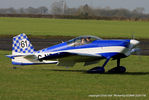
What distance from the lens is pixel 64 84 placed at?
13.0 meters

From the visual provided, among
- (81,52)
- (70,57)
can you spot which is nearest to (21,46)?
(70,57)

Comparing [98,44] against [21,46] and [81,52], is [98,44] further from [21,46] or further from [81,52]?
[21,46]

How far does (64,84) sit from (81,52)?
135 inches

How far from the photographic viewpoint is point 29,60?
670 inches

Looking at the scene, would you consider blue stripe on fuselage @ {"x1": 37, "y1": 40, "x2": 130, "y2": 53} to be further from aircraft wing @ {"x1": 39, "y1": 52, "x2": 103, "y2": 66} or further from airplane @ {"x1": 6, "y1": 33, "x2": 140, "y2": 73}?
aircraft wing @ {"x1": 39, "y1": 52, "x2": 103, "y2": 66}

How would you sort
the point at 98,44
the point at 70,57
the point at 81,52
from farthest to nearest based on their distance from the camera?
the point at 81,52 < the point at 98,44 < the point at 70,57

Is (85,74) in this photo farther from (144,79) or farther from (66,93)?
(66,93)

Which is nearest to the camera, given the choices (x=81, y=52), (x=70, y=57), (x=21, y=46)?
(x=70, y=57)

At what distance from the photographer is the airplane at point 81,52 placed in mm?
15719

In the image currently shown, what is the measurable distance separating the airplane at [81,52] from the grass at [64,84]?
499mm

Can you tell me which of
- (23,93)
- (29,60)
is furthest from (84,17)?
(23,93)

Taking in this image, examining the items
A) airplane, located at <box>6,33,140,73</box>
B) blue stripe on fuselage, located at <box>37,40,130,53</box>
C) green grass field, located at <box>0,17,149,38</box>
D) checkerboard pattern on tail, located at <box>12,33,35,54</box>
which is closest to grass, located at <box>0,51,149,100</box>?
airplane, located at <box>6,33,140,73</box>

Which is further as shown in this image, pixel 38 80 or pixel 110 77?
pixel 110 77

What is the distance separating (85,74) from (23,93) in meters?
4.98
